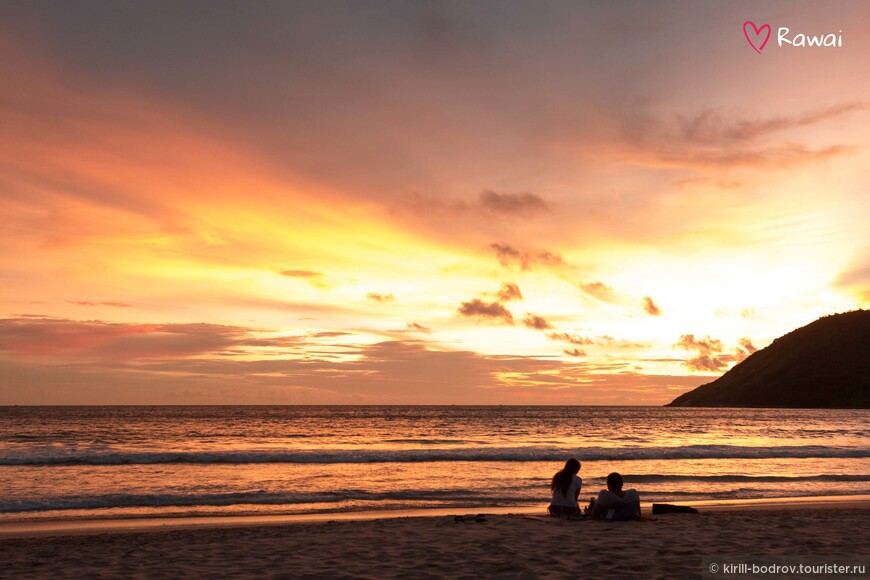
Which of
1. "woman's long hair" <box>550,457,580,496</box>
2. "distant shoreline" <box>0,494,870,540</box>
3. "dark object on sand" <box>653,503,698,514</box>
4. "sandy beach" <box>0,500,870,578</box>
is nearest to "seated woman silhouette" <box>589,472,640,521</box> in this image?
"sandy beach" <box>0,500,870,578</box>

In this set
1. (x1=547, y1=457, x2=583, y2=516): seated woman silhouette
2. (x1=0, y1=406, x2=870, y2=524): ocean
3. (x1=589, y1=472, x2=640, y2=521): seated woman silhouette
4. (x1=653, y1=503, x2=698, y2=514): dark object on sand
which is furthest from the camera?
(x1=0, y1=406, x2=870, y2=524): ocean

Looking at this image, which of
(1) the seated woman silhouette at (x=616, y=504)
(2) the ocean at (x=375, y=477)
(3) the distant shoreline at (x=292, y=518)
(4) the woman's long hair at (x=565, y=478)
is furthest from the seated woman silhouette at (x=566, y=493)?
(2) the ocean at (x=375, y=477)

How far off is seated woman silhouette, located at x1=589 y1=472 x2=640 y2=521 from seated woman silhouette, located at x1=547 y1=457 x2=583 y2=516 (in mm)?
748

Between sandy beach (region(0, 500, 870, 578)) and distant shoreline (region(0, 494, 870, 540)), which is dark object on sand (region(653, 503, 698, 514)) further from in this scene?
distant shoreline (region(0, 494, 870, 540))

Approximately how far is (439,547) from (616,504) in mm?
5606

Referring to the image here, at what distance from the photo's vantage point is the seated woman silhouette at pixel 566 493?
1694cm

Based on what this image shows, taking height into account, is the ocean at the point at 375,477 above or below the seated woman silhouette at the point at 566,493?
below

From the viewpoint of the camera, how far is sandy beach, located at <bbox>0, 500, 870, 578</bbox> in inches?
414

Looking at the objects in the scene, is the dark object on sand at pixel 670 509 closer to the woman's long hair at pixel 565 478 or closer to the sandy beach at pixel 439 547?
the sandy beach at pixel 439 547

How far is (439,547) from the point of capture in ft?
40.5

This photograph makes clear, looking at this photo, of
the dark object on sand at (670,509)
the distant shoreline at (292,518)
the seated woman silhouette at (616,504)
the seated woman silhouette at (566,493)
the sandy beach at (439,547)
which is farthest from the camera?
the dark object on sand at (670,509)

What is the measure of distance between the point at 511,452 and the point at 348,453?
33.9 feet

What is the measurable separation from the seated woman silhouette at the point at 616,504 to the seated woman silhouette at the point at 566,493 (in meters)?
0.75

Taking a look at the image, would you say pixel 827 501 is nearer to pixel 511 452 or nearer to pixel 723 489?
pixel 723 489
